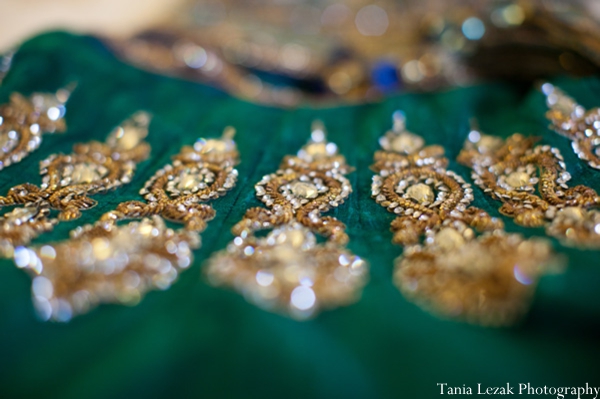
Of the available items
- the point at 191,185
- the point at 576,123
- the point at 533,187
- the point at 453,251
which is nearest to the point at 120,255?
the point at 191,185

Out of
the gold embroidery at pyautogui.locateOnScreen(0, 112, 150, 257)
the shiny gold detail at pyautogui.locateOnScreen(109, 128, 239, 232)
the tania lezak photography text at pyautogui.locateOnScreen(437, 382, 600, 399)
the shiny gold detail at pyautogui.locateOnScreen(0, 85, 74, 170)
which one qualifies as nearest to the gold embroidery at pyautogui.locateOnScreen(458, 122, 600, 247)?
the tania lezak photography text at pyautogui.locateOnScreen(437, 382, 600, 399)

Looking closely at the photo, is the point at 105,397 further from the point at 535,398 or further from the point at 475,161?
the point at 475,161

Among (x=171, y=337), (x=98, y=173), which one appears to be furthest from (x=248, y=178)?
(x=171, y=337)

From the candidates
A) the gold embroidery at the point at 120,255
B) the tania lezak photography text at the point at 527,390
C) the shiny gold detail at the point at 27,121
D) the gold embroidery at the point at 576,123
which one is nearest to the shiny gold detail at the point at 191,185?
the gold embroidery at the point at 120,255

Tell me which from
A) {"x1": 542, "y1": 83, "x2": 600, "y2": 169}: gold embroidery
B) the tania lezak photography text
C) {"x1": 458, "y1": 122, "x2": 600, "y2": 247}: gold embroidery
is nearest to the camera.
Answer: the tania lezak photography text

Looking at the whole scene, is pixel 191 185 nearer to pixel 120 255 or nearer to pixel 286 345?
pixel 120 255

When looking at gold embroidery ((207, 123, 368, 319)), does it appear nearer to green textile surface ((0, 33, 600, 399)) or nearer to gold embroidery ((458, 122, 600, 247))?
green textile surface ((0, 33, 600, 399))

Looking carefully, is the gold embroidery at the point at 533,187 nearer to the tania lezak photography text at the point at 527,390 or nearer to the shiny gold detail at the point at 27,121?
the tania lezak photography text at the point at 527,390
